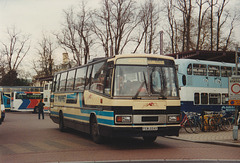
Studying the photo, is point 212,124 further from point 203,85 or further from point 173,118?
point 173,118

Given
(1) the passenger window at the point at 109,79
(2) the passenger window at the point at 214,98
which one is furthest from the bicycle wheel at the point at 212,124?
(1) the passenger window at the point at 109,79

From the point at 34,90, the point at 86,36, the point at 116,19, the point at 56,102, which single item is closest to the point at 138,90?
the point at 56,102

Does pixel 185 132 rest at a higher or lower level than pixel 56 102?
lower

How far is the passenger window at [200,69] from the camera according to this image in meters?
23.1

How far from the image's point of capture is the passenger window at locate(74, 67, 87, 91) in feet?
50.8

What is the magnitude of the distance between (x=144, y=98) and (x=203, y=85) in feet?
40.5

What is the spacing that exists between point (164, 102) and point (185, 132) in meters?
7.21

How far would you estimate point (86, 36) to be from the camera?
4547 cm

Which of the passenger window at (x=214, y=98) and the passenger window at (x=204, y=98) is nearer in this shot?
the passenger window at (x=204, y=98)

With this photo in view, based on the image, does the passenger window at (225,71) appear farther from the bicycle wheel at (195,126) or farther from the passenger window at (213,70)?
the bicycle wheel at (195,126)

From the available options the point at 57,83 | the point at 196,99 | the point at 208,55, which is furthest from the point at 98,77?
the point at 208,55

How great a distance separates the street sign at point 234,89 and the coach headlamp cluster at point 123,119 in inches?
190

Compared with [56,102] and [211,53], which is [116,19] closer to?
[211,53]

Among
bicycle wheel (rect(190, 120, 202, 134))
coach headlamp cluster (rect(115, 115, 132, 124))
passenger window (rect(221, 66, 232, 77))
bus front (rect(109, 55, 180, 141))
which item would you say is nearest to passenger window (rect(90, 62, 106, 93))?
bus front (rect(109, 55, 180, 141))
